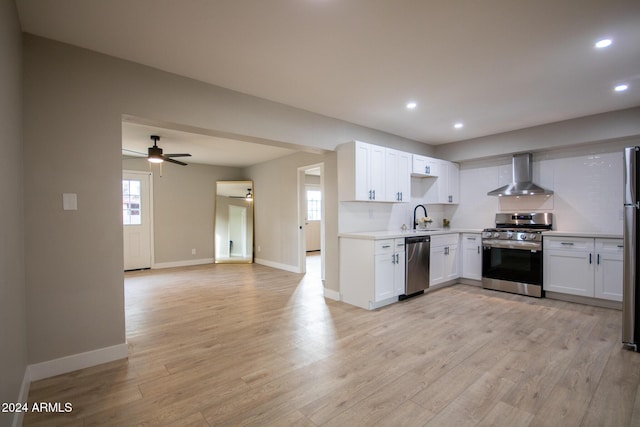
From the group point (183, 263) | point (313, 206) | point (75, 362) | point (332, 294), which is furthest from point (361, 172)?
point (313, 206)

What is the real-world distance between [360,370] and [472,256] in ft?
12.1

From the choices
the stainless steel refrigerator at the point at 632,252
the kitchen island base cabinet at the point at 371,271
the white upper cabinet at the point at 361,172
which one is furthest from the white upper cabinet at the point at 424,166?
the stainless steel refrigerator at the point at 632,252

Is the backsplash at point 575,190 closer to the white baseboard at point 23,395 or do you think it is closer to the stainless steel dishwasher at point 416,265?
the stainless steel dishwasher at point 416,265

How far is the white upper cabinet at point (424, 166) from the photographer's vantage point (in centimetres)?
501

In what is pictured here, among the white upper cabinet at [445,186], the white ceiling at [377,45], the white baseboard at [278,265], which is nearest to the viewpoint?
the white ceiling at [377,45]

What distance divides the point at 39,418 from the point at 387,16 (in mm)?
3475

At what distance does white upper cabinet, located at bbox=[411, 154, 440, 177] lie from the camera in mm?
5012

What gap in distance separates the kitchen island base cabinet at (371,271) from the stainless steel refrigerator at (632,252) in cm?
223

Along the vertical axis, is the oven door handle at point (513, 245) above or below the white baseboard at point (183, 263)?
above

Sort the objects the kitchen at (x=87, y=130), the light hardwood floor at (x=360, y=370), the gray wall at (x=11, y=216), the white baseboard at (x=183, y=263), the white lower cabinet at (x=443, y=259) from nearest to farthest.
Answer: the gray wall at (x=11, y=216) → the light hardwood floor at (x=360, y=370) → the kitchen at (x=87, y=130) → the white lower cabinet at (x=443, y=259) → the white baseboard at (x=183, y=263)

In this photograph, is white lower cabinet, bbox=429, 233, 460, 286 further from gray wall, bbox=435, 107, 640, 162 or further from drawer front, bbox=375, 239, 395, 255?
gray wall, bbox=435, 107, 640, 162

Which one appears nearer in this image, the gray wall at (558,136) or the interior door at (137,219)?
the gray wall at (558,136)

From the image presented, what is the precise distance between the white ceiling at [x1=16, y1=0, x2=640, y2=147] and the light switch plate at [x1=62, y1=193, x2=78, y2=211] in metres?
1.24

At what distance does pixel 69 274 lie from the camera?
2.42 m
